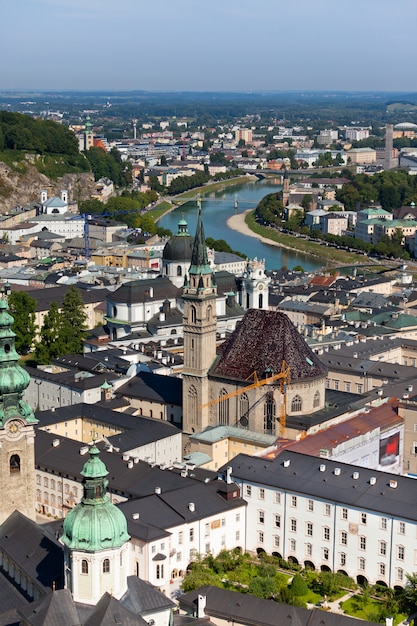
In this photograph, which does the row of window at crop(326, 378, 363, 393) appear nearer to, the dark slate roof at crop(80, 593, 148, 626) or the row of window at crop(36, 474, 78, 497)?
the row of window at crop(36, 474, 78, 497)

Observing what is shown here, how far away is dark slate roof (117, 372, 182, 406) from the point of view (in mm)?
40094

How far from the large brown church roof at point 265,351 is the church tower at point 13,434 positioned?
1271 centimetres

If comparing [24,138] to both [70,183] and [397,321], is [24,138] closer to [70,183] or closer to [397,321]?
[70,183]

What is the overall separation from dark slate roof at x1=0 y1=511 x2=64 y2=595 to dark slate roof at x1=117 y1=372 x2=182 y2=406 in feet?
50.7

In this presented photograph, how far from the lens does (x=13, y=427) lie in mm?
24953

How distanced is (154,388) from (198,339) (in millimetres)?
3826

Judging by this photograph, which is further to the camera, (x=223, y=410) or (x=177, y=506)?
(x=223, y=410)

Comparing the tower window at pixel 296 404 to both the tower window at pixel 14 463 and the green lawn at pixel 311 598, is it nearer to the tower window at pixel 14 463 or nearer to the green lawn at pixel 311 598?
the green lawn at pixel 311 598

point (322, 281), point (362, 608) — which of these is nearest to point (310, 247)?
point (322, 281)

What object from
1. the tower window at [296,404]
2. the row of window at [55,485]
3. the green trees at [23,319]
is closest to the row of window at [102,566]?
the row of window at [55,485]

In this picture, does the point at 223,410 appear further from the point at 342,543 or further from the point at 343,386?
the point at 342,543

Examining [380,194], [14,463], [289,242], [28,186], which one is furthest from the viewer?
[380,194]

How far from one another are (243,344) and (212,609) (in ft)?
48.7

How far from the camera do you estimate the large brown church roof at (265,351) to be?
36.7 metres
